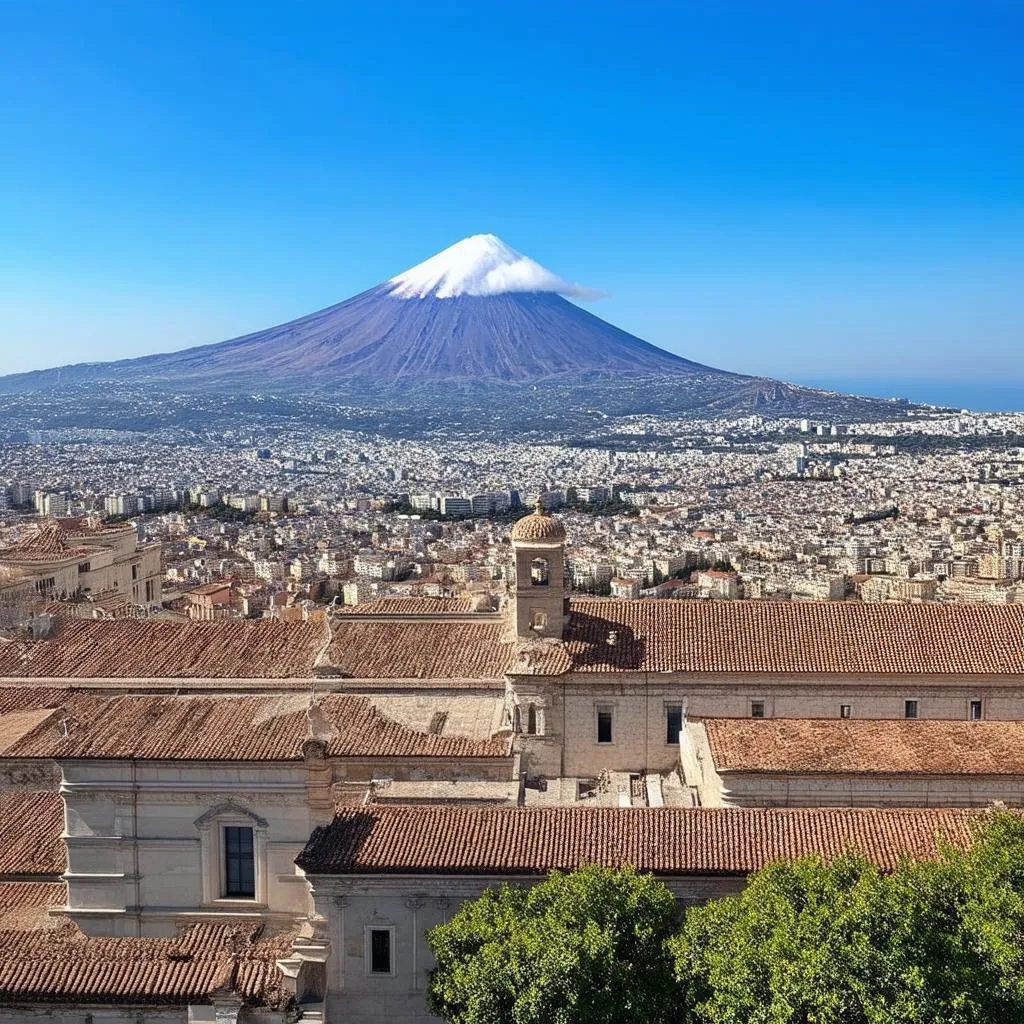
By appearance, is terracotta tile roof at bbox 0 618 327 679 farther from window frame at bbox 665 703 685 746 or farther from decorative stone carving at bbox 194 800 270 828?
window frame at bbox 665 703 685 746

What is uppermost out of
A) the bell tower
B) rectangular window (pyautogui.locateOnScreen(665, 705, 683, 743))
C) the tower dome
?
the tower dome

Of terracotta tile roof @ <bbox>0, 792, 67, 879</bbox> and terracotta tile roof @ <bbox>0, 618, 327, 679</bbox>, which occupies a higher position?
terracotta tile roof @ <bbox>0, 618, 327, 679</bbox>

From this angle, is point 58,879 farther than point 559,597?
No

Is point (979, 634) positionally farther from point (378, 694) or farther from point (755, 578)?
point (755, 578)

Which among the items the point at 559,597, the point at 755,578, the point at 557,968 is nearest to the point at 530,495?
the point at 755,578

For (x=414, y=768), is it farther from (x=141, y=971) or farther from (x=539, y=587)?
(x=141, y=971)

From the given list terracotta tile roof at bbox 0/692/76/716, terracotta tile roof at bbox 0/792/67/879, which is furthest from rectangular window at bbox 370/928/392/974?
terracotta tile roof at bbox 0/692/76/716
